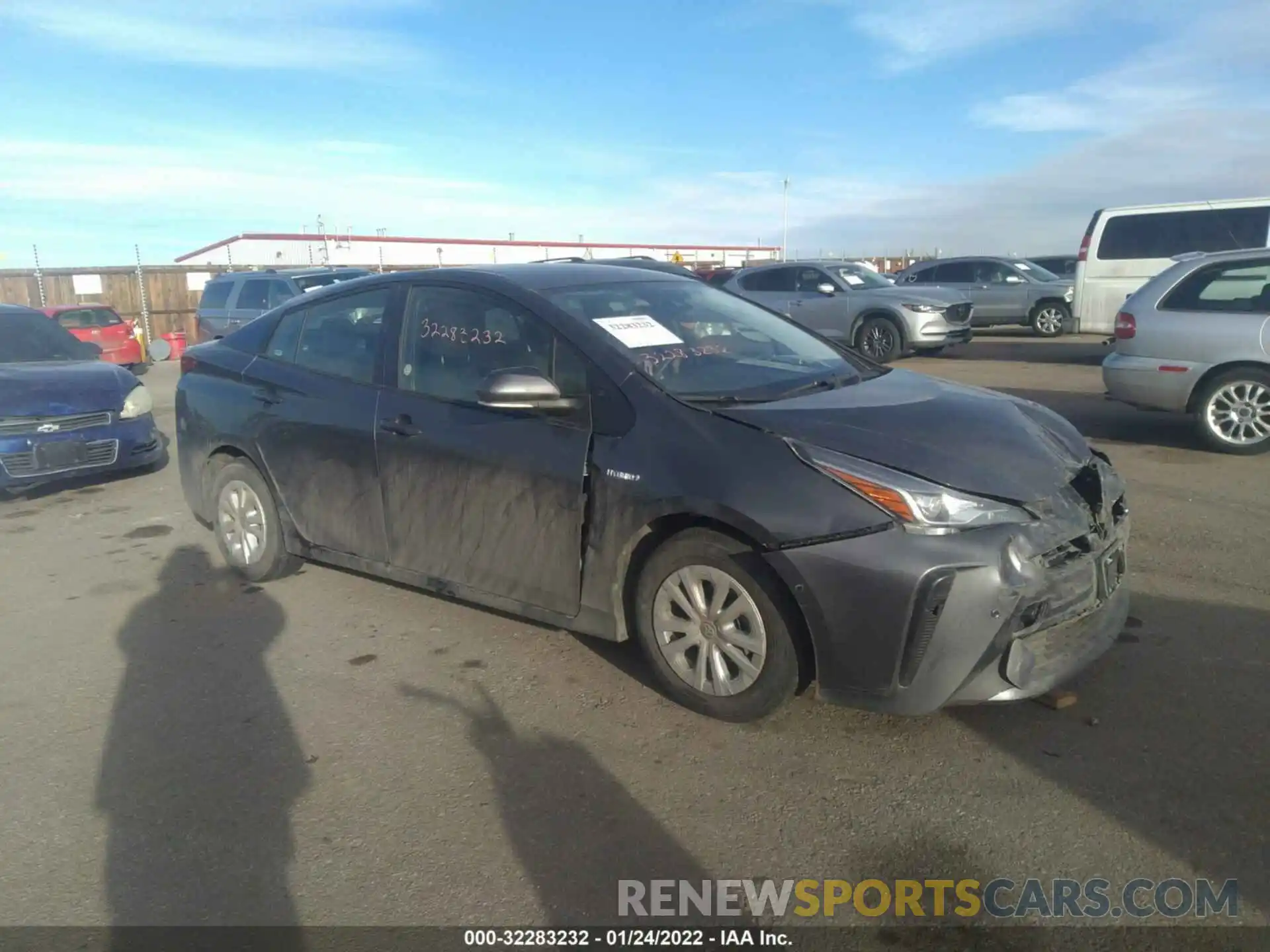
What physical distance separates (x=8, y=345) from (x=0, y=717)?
19.6 feet

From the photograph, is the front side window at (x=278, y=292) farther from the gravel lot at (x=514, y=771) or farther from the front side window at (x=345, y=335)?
the gravel lot at (x=514, y=771)

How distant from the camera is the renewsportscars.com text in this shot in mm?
2664

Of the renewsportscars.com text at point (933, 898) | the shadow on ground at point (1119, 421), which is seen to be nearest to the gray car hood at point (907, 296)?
the shadow on ground at point (1119, 421)

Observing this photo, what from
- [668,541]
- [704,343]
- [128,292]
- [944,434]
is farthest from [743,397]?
[128,292]

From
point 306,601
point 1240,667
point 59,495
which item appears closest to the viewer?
point 1240,667

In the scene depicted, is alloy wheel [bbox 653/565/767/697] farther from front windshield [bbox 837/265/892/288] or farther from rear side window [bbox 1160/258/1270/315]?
front windshield [bbox 837/265/892/288]

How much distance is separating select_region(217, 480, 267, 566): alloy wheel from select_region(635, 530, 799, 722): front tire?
2.68m

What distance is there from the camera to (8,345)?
8.74 metres

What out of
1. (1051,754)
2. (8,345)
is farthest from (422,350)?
(8,345)

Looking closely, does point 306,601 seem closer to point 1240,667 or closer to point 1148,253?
point 1240,667

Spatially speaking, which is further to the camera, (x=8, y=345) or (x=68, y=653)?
(x=8, y=345)

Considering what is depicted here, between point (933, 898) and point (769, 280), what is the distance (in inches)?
635

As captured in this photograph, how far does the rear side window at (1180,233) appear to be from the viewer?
13.9m

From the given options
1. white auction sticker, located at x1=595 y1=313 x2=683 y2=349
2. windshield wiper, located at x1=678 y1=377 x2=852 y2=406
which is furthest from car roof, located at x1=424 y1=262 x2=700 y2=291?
windshield wiper, located at x1=678 y1=377 x2=852 y2=406
